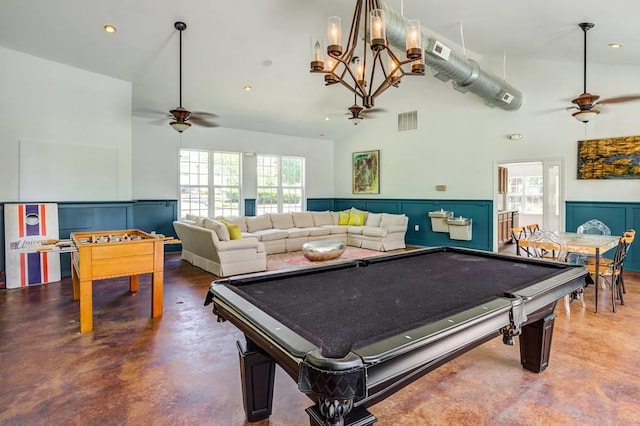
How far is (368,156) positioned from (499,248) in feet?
12.7

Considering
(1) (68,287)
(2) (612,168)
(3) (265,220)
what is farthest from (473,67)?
(1) (68,287)

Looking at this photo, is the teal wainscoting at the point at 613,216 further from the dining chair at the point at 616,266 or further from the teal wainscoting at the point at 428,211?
the dining chair at the point at 616,266

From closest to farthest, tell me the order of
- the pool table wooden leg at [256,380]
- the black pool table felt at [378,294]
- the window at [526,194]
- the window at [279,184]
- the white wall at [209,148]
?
1. the black pool table felt at [378,294]
2. the pool table wooden leg at [256,380]
3. the white wall at [209,148]
4. the window at [279,184]
5. the window at [526,194]

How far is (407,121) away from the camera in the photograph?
8.24 metres

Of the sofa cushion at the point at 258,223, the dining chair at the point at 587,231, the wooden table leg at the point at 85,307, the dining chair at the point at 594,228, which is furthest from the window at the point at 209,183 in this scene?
the dining chair at the point at 594,228

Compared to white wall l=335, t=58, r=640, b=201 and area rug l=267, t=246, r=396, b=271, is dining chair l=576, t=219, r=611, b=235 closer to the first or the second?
white wall l=335, t=58, r=640, b=201

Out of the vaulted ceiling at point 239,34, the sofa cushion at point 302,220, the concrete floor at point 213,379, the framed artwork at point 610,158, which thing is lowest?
the concrete floor at point 213,379

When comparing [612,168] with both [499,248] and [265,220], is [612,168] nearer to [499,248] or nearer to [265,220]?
[499,248]

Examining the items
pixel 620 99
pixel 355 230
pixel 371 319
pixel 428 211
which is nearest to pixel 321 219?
pixel 355 230

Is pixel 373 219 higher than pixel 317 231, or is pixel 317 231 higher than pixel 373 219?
pixel 373 219

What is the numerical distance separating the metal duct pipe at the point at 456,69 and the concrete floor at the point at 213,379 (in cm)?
339

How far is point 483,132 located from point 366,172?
3093 millimetres

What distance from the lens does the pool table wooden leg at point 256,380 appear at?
185 cm

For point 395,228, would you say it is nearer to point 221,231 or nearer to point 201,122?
point 221,231
